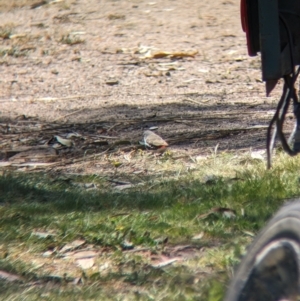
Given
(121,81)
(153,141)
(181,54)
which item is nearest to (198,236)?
(153,141)

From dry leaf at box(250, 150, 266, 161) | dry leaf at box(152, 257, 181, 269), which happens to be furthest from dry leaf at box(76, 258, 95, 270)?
dry leaf at box(250, 150, 266, 161)

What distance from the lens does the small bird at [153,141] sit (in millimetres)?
6180

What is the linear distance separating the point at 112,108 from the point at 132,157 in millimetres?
1485

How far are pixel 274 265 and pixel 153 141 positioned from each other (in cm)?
372

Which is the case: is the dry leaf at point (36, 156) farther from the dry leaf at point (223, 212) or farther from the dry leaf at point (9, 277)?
the dry leaf at point (9, 277)

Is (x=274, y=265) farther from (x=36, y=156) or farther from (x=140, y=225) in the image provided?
(x=36, y=156)

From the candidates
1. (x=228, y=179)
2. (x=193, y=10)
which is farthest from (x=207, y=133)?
(x=193, y=10)

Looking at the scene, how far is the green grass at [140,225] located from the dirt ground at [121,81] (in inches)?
23.1

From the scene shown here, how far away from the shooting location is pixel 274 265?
8.39 feet

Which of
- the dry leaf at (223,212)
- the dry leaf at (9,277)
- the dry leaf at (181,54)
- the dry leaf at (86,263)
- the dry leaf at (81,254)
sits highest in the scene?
the dry leaf at (9,277)

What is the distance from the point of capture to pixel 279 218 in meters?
2.63

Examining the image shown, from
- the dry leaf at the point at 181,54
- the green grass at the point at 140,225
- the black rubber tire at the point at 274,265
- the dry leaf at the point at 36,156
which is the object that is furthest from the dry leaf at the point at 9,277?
the dry leaf at the point at 181,54

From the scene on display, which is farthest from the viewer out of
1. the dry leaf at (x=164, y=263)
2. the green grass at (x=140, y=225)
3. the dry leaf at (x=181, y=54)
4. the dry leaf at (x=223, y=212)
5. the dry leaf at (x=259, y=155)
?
the dry leaf at (x=181, y=54)

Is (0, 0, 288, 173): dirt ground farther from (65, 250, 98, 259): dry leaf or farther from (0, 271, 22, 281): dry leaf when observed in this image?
(0, 271, 22, 281): dry leaf
